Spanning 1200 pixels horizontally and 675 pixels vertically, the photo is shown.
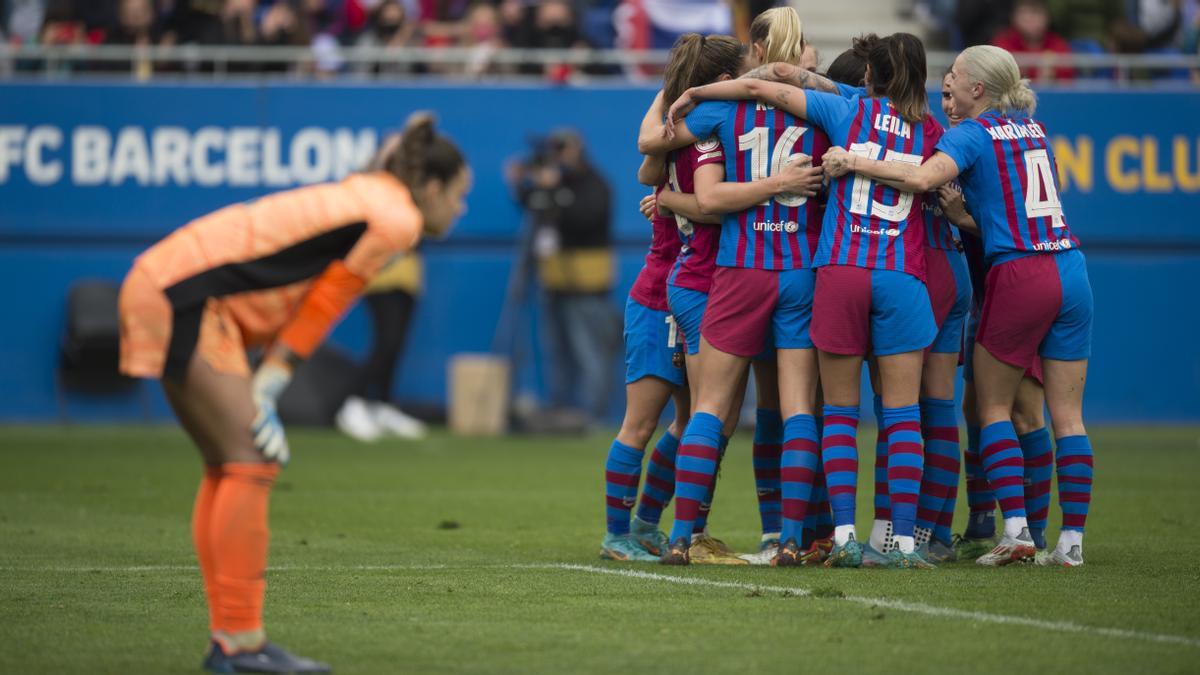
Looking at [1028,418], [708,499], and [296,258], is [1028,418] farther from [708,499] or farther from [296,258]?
[296,258]

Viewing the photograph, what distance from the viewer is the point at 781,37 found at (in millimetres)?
7824

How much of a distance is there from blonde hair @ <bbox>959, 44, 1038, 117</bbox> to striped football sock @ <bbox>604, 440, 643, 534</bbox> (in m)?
2.23

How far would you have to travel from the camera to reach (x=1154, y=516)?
33.4 ft

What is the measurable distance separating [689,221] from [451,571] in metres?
A: 1.85

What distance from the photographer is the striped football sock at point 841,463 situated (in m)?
7.59

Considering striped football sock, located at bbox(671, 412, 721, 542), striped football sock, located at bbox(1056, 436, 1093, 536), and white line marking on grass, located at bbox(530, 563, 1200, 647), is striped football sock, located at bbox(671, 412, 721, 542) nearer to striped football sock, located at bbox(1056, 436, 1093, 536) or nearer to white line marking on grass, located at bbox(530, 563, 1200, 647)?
white line marking on grass, located at bbox(530, 563, 1200, 647)

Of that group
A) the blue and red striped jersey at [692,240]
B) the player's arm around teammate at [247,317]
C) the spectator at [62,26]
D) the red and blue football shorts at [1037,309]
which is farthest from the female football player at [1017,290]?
the spectator at [62,26]

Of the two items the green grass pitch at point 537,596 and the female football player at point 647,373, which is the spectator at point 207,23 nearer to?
the green grass pitch at point 537,596

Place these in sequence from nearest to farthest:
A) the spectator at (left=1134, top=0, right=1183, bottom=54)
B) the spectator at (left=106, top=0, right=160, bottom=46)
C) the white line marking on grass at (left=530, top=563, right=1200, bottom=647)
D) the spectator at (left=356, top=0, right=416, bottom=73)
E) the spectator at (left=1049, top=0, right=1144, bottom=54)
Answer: the white line marking on grass at (left=530, top=563, right=1200, bottom=647) → the spectator at (left=106, top=0, right=160, bottom=46) → the spectator at (left=356, top=0, right=416, bottom=73) → the spectator at (left=1134, top=0, right=1183, bottom=54) → the spectator at (left=1049, top=0, right=1144, bottom=54)

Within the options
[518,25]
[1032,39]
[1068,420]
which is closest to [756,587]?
[1068,420]

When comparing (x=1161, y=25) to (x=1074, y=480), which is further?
(x=1161, y=25)

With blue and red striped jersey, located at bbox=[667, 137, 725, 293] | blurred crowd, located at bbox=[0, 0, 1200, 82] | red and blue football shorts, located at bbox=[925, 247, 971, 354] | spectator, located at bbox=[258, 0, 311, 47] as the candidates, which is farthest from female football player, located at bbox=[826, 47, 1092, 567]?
spectator, located at bbox=[258, 0, 311, 47]

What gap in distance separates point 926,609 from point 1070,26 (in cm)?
1556

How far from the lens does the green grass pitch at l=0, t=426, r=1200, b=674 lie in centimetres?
550
